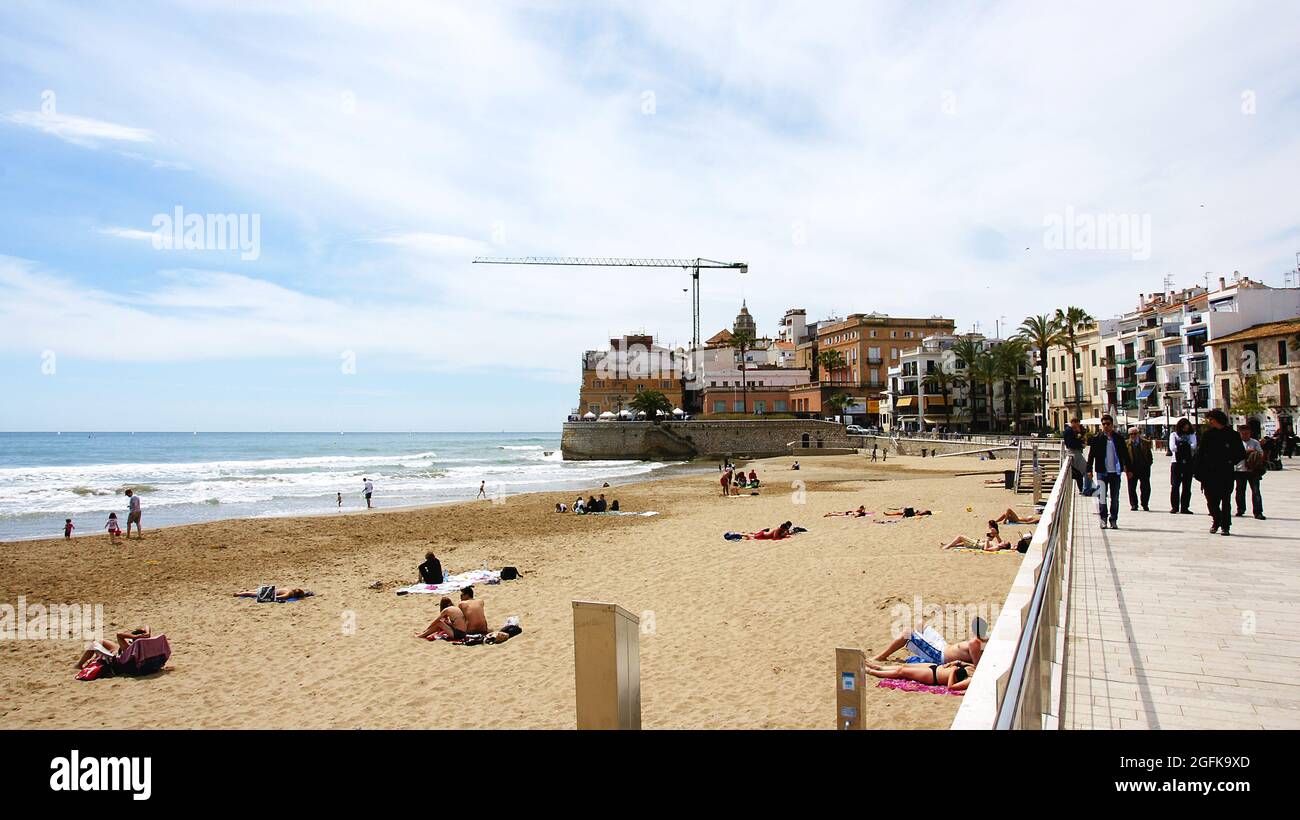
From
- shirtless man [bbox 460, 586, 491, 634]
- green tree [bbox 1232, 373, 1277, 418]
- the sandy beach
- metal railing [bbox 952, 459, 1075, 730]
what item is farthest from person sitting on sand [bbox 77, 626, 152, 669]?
green tree [bbox 1232, 373, 1277, 418]

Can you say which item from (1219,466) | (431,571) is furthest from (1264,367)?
(431,571)

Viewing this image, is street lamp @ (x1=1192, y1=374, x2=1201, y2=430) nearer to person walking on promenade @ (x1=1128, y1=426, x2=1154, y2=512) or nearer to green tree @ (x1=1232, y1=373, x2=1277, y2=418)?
green tree @ (x1=1232, y1=373, x2=1277, y2=418)

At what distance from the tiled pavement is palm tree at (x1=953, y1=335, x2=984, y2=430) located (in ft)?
218

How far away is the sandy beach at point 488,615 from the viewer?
865 cm

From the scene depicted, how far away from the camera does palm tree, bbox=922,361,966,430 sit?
261 feet

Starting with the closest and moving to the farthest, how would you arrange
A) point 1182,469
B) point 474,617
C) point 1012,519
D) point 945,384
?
point 474,617, point 1182,469, point 1012,519, point 945,384

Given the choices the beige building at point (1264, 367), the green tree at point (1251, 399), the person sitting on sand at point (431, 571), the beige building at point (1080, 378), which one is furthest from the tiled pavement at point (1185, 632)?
the beige building at point (1080, 378)

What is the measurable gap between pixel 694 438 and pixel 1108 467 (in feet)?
226

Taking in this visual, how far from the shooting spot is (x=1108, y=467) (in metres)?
12.6

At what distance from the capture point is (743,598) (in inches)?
520

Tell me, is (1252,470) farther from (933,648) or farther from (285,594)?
(285,594)

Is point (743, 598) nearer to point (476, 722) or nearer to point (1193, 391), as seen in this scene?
point (476, 722)
